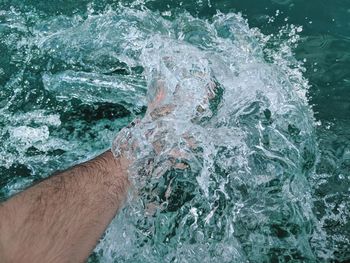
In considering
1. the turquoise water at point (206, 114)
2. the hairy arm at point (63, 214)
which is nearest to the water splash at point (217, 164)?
the turquoise water at point (206, 114)

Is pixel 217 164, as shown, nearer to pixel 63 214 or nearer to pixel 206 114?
pixel 206 114

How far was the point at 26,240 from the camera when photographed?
6.32 feet

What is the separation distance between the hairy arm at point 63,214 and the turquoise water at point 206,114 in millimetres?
212

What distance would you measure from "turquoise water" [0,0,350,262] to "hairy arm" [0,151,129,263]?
0.21 meters

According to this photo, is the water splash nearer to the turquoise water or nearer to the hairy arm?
the turquoise water

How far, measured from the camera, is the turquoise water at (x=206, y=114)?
259cm

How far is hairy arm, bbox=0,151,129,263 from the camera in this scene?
1927 millimetres

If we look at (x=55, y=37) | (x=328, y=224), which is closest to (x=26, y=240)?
(x=328, y=224)

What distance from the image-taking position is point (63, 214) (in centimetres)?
214

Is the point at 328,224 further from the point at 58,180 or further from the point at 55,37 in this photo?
the point at 55,37

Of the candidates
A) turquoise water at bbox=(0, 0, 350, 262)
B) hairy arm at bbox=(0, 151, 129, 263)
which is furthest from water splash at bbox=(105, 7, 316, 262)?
hairy arm at bbox=(0, 151, 129, 263)

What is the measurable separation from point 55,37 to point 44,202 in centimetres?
213

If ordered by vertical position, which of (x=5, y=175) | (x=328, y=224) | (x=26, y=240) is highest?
(x=26, y=240)

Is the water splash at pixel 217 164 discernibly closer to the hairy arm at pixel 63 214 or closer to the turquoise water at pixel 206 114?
the turquoise water at pixel 206 114
